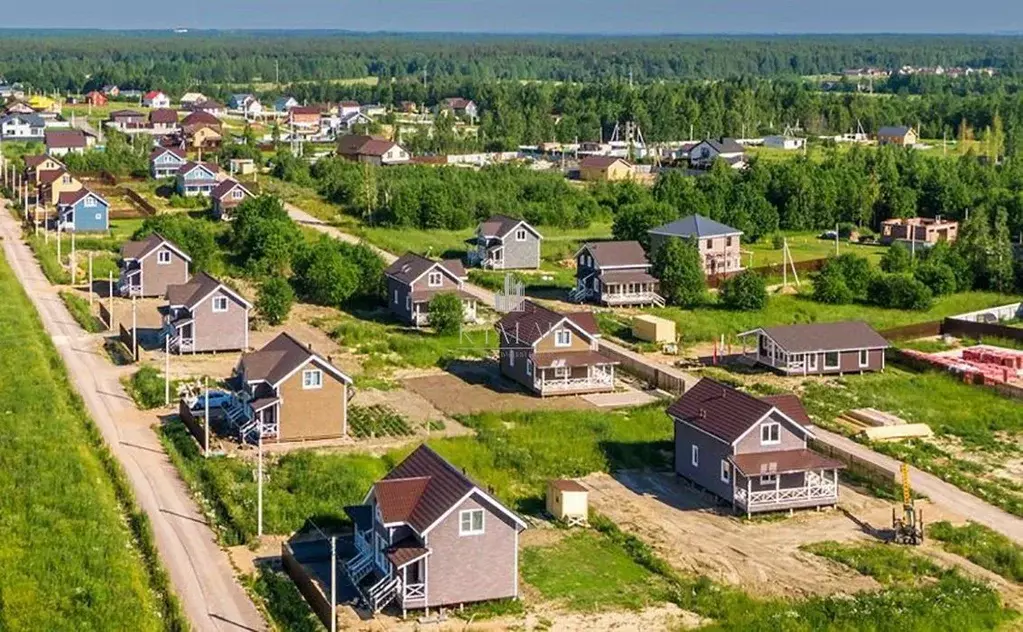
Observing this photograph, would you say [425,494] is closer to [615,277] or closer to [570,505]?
[570,505]

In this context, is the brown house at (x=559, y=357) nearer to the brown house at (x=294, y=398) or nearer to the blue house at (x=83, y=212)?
the brown house at (x=294, y=398)

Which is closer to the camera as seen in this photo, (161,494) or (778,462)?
(161,494)

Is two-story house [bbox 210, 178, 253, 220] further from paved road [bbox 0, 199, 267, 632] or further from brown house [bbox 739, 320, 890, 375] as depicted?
brown house [bbox 739, 320, 890, 375]

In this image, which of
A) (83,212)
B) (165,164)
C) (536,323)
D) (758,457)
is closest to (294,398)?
(536,323)

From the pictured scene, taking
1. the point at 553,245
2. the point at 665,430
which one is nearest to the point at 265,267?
the point at 553,245

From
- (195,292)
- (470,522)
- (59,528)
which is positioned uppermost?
(195,292)

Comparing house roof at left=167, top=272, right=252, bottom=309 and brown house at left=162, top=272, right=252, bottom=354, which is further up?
house roof at left=167, top=272, right=252, bottom=309

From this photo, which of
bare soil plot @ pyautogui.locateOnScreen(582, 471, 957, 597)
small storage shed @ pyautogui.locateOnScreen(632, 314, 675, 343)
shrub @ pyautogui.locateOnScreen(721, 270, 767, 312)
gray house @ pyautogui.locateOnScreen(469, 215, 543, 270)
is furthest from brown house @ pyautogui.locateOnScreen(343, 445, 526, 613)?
gray house @ pyautogui.locateOnScreen(469, 215, 543, 270)
